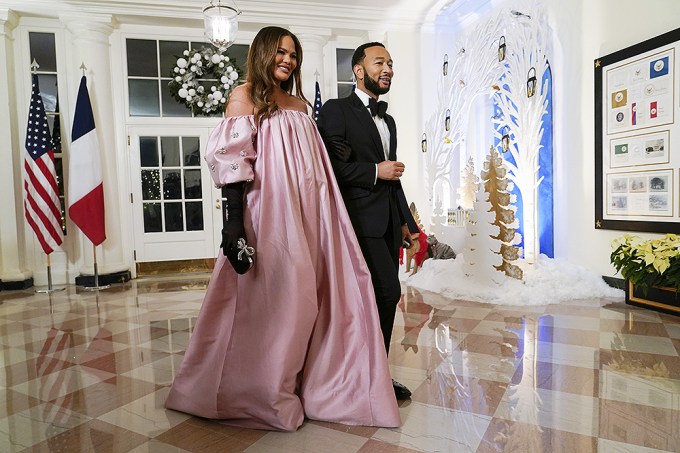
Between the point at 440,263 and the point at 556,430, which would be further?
the point at 440,263

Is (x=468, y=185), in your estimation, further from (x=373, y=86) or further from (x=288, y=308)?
(x=288, y=308)

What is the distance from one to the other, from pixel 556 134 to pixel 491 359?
3.09 metres

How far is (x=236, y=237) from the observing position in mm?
1773

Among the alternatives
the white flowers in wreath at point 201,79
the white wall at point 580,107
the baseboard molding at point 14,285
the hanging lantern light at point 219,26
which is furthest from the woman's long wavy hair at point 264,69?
the baseboard molding at point 14,285

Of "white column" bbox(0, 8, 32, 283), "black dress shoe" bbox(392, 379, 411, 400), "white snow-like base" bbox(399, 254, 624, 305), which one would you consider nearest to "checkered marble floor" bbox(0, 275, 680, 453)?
"black dress shoe" bbox(392, 379, 411, 400)

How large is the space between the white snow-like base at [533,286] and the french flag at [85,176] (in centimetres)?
368

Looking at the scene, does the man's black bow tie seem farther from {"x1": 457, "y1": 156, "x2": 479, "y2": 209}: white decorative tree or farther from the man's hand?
{"x1": 457, "y1": 156, "x2": 479, "y2": 209}: white decorative tree

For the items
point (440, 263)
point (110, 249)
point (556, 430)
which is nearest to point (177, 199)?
point (110, 249)

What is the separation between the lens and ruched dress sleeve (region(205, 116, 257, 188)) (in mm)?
1801

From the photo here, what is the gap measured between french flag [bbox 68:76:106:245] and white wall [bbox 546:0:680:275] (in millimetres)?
4941

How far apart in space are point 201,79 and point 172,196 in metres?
1.50

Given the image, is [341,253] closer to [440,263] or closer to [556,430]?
[556,430]

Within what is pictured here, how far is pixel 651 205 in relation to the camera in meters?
3.92

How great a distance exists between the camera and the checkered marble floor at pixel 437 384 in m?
1.76
